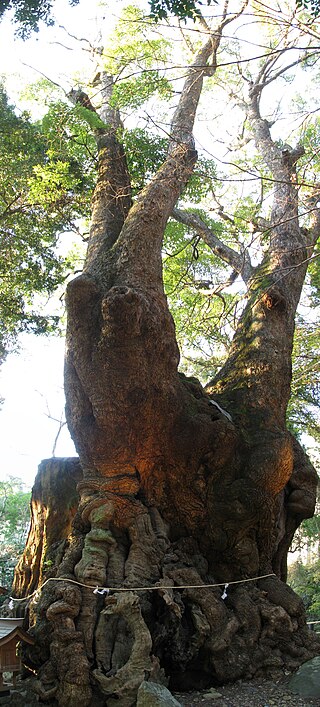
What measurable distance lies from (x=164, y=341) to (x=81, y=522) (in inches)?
75.3

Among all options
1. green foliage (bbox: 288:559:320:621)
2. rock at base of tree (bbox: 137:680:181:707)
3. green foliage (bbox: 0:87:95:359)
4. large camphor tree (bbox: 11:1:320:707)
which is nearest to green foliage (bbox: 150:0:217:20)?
large camphor tree (bbox: 11:1:320:707)

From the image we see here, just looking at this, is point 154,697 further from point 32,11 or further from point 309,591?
point 309,591

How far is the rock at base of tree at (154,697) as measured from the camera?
3602 mm

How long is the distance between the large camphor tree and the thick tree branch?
1873 mm

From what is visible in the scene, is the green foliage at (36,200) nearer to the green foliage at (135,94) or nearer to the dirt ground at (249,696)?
the green foliage at (135,94)

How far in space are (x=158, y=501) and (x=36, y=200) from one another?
16.7 feet

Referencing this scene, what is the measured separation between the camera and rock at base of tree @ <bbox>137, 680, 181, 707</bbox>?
11.8 feet

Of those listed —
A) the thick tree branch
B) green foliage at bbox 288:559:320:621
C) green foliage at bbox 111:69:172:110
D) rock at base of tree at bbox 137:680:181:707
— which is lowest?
rock at base of tree at bbox 137:680:181:707

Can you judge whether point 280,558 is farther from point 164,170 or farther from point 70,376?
point 164,170

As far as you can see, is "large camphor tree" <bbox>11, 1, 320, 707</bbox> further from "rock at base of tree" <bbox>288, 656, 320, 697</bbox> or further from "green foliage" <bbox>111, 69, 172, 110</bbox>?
"green foliage" <bbox>111, 69, 172, 110</bbox>

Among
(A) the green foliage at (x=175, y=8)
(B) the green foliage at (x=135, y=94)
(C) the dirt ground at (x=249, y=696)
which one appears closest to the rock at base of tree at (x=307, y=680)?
(C) the dirt ground at (x=249, y=696)

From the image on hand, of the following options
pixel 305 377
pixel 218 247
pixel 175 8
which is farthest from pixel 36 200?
pixel 305 377


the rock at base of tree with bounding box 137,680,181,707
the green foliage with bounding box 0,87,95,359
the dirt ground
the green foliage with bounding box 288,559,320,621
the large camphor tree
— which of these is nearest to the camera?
the rock at base of tree with bounding box 137,680,181,707

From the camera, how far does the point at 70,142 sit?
8117mm
